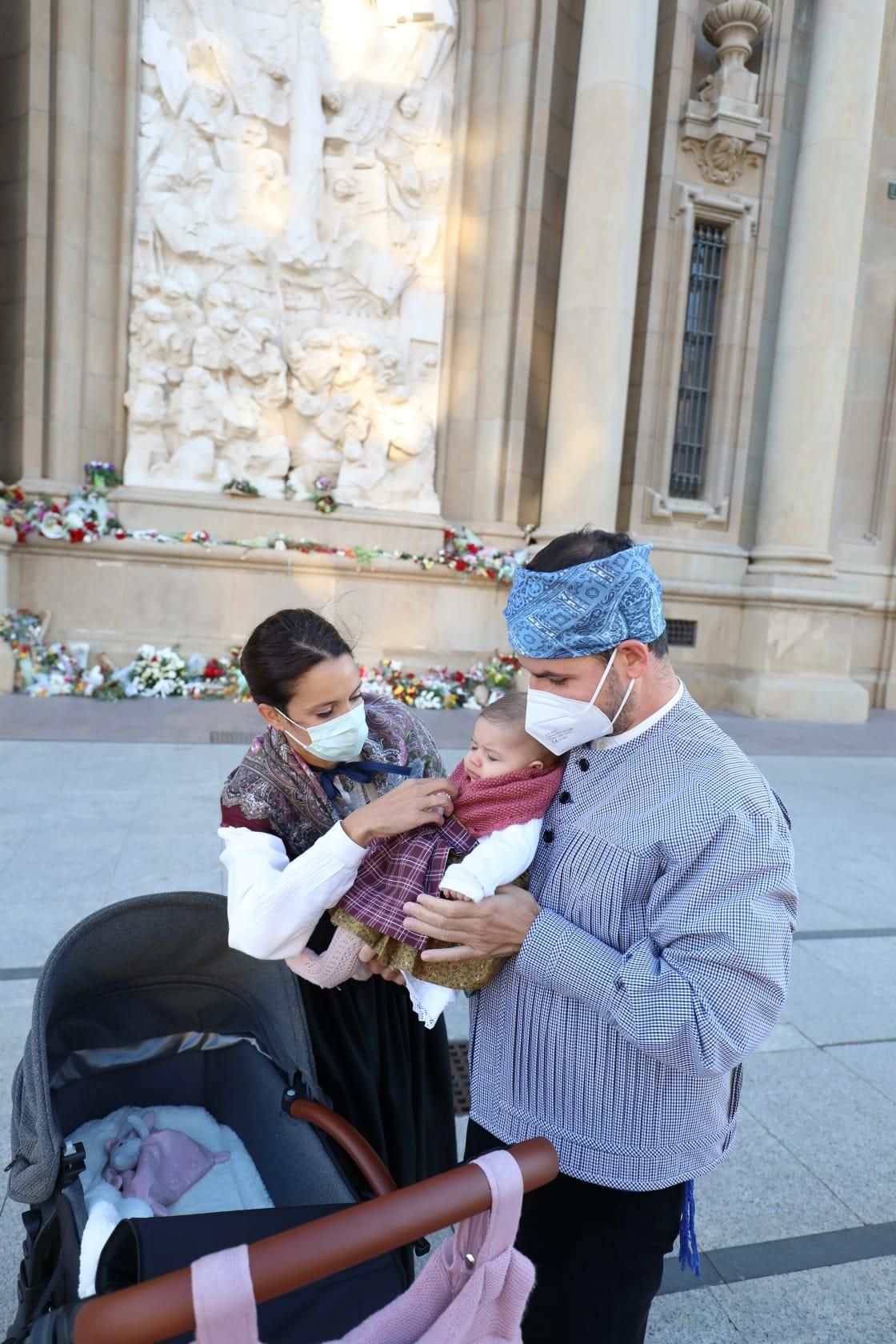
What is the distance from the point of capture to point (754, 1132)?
2.65 metres

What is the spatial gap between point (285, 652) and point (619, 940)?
3.04 ft

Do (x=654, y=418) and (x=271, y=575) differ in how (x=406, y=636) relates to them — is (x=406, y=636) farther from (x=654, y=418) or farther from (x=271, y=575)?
(x=654, y=418)

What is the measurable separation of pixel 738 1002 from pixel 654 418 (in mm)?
10856

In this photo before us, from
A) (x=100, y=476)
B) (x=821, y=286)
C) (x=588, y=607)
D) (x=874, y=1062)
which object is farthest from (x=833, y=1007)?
(x=821, y=286)

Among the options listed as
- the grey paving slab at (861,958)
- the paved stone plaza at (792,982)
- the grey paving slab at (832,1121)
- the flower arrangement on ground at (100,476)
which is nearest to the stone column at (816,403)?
the paved stone plaza at (792,982)

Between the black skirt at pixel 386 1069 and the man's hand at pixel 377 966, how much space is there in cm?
22

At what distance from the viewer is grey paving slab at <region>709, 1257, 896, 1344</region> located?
1907 mm

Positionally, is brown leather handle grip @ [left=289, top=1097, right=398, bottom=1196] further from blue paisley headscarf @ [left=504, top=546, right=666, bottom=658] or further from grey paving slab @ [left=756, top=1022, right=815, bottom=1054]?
grey paving slab @ [left=756, top=1022, right=815, bottom=1054]

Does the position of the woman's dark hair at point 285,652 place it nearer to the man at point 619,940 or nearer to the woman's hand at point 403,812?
the woman's hand at point 403,812

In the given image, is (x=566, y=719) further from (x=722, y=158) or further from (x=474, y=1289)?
(x=722, y=158)

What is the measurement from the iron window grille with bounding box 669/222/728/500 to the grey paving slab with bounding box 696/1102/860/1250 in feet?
32.7

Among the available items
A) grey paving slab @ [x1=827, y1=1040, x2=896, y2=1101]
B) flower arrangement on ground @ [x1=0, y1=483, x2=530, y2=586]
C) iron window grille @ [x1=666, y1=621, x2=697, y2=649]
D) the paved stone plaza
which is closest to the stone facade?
iron window grille @ [x1=666, y1=621, x2=697, y2=649]

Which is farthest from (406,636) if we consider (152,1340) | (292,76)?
(152,1340)

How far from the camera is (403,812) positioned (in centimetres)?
149
